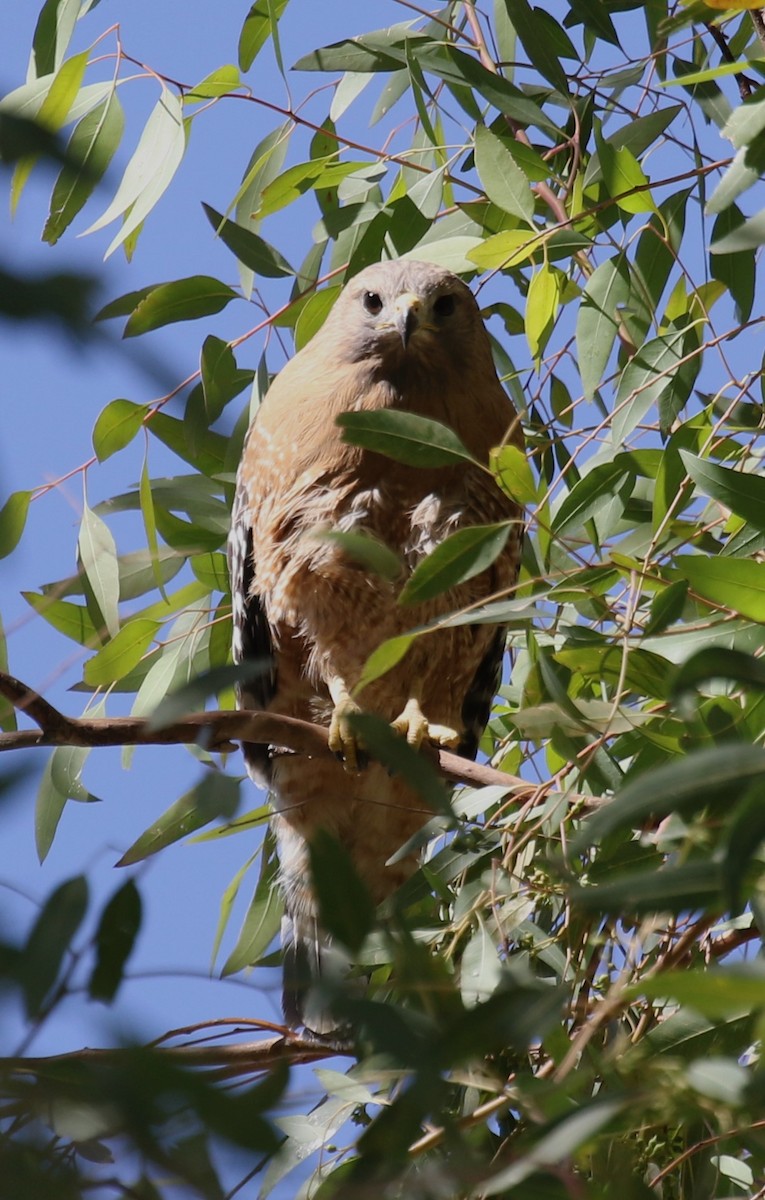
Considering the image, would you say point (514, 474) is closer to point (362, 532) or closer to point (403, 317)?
point (362, 532)

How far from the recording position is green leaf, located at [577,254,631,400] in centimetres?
248

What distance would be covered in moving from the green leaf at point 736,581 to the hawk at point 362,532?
1.26 meters

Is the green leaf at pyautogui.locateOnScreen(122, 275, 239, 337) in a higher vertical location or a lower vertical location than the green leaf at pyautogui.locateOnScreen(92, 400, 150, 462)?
higher

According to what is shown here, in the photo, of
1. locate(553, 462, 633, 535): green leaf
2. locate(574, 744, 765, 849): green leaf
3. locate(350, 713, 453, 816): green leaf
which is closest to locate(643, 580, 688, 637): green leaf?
locate(553, 462, 633, 535): green leaf

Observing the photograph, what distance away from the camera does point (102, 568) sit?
254cm

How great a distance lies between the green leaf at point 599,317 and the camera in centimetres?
248

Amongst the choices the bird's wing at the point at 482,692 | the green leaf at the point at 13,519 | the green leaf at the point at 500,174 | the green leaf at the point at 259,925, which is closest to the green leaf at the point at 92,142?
the green leaf at the point at 13,519

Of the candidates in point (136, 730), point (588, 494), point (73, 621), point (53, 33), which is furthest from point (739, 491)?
point (53, 33)

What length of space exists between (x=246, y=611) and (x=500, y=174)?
1.11 m

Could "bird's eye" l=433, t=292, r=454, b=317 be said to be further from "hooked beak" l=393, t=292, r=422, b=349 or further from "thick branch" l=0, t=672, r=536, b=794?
"thick branch" l=0, t=672, r=536, b=794

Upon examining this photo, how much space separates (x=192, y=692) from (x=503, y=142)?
153 centimetres

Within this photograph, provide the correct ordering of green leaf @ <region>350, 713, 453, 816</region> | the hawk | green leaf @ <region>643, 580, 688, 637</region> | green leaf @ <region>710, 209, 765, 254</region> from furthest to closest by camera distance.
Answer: the hawk → green leaf @ <region>643, 580, 688, 637</region> → green leaf @ <region>710, 209, 765, 254</region> → green leaf @ <region>350, 713, 453, 816</region>

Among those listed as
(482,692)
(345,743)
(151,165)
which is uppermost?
(151,165)

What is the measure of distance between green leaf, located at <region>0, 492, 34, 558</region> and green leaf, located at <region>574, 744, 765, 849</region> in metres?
1.72
